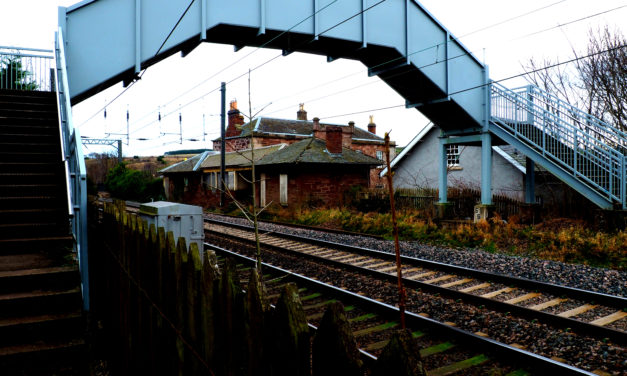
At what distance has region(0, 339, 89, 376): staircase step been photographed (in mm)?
3436

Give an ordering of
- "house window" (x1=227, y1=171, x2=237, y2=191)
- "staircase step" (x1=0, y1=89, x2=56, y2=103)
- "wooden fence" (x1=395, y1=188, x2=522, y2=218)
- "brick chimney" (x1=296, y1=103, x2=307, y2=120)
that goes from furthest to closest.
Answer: "brick chimney" (x1=296, y1=103, x2=307, y2=120) → "house window" (x1=227, y1=171, x2=237, y2=191) → "wooden fence" (x1=395, y1=188, x2=522, y2=218) → "staircase step" (x1=0, y1=89, x2=56, y2=103)

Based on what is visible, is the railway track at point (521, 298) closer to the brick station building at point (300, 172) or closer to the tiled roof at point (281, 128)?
the brick station building at point (300, 172)

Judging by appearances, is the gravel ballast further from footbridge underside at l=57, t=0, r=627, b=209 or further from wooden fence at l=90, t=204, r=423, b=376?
wooden fence at l=90, t=204, r=423, b=376

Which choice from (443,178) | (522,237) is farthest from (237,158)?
(522,237)

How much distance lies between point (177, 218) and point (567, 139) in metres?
11.8

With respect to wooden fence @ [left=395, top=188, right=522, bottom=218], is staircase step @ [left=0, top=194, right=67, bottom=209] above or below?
above

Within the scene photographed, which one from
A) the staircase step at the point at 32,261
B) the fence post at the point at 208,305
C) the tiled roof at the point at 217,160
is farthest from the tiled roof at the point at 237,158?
the fence post at the point at 208,305

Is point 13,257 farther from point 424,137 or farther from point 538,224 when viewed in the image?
point 424,137

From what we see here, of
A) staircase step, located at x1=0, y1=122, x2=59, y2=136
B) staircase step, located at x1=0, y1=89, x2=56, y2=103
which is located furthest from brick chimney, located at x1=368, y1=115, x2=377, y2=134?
staircase step, located at x1=0, y1=122, x2=59, y2=136

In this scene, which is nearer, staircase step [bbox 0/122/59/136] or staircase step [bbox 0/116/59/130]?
staircase step [bbox 0/122/59/136]

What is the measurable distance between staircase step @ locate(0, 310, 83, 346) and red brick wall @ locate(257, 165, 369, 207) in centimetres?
1916

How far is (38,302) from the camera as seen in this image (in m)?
3.90

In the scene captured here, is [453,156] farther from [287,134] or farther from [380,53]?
[287,134]

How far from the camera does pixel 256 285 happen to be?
1.88 m
